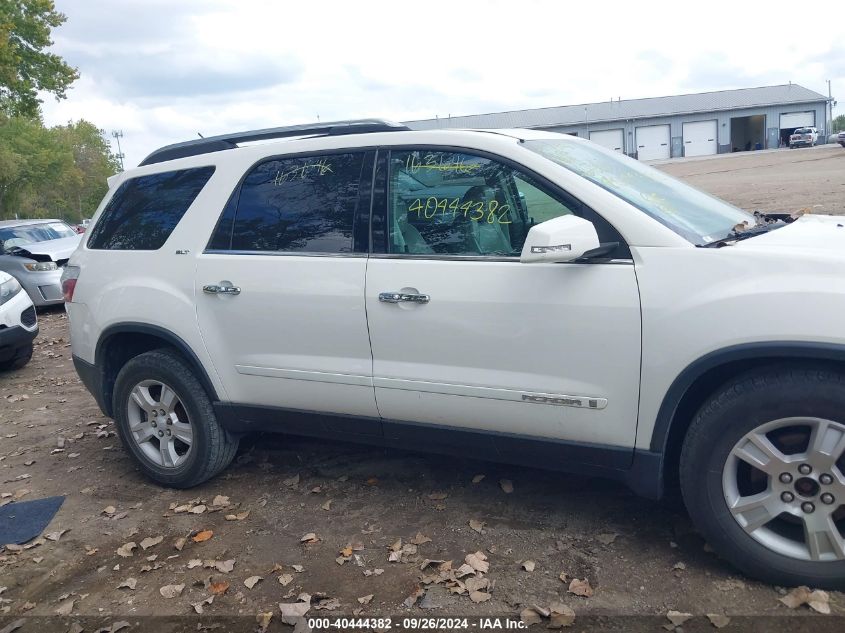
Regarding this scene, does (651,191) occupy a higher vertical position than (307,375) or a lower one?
higher

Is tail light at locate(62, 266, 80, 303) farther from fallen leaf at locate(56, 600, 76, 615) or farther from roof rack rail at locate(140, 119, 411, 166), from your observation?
fallen leaf at locate(56, 600, 76, 615)

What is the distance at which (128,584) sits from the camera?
365cm

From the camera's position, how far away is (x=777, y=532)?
3.07 metres

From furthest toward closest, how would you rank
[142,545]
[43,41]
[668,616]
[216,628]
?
[43,41], [142,545], [216,628], [668,616]

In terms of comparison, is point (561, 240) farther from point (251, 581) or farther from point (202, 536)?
point (202, 536)

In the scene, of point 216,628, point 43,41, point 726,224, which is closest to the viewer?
point 216,628

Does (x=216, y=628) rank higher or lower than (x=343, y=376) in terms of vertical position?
lower

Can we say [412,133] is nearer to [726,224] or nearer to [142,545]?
[726,224]

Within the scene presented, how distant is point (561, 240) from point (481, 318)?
60 centimetres

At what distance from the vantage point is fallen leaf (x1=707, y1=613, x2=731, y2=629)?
2891 millimetres

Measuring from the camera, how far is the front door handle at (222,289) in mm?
4121

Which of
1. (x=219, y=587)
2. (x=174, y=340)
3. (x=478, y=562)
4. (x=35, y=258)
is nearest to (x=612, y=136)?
(x=35, y=258)

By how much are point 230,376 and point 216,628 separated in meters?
1.45

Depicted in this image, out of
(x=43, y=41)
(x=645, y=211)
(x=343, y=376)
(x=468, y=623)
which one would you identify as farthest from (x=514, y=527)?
(x=43, y=41)
